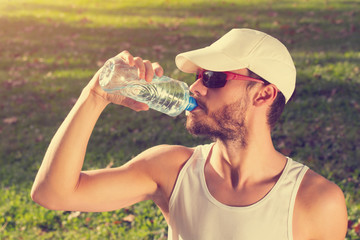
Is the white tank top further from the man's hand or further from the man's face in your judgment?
the man's hand

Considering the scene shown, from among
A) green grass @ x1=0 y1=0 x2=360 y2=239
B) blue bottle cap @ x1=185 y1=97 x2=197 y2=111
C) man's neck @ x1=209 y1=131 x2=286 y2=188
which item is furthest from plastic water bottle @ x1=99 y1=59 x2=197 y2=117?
green grass @ x1=0 y1=0 x2=360 y2=239

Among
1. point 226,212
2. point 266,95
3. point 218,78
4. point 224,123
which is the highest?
point 218,78

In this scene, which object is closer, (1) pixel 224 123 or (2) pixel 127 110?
(1) pixel 224 123

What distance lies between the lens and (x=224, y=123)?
8.68 ft

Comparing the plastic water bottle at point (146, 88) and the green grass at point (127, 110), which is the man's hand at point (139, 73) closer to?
the plastic water bottle at point (146, 88)

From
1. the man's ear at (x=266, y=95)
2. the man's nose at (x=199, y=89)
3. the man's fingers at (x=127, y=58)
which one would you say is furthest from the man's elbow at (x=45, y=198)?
the man's ear at (x=266, y=95)

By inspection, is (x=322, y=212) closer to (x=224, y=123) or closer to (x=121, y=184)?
(x=224, y=123)

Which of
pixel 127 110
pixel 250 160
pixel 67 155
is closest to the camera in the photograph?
pixel 67 155

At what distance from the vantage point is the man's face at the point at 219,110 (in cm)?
261

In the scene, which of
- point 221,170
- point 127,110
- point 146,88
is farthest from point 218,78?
point 127,110

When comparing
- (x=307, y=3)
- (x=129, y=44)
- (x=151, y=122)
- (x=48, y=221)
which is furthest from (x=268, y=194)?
(x=307, y=3)

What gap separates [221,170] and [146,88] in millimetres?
657

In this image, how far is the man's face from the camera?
8.57 feet

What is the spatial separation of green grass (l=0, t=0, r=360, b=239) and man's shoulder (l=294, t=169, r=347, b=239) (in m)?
2.23
